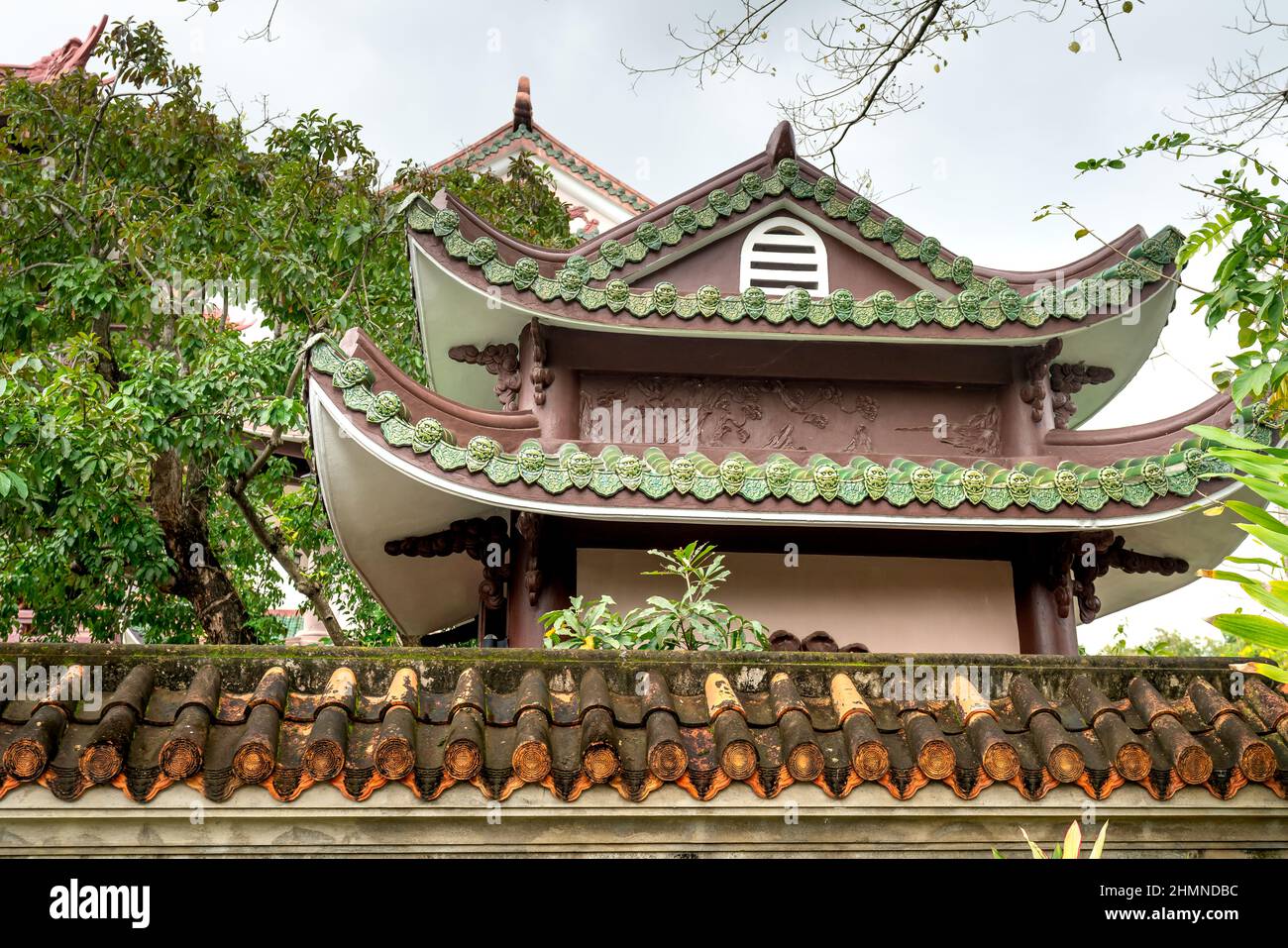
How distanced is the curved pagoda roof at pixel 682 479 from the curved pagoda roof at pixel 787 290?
79 cm

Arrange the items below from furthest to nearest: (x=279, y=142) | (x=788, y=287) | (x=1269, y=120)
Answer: (x=279, y=142)
(x=788, y=287)
(x=1269, y=120)

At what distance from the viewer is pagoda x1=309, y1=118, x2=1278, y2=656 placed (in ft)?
22.2

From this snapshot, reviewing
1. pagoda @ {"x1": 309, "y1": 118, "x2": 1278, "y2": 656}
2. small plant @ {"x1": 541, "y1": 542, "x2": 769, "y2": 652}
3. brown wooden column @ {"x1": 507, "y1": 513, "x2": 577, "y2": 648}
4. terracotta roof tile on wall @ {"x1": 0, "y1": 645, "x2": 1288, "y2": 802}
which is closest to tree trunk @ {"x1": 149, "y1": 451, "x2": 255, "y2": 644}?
pagoda @ {"x1": 309, "y1": 118, "x2": 1278, "y2": 656}

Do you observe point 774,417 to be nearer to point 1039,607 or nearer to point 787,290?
point 787,290

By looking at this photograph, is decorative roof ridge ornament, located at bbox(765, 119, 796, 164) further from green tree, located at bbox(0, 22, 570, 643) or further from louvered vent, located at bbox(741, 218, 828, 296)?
green tree, located at bbox(0, 22, 570, 643)

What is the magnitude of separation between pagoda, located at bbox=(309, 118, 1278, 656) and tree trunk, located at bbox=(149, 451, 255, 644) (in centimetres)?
448

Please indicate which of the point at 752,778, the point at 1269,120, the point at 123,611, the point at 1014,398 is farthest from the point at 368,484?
the point at 123,611

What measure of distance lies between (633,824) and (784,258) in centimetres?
508

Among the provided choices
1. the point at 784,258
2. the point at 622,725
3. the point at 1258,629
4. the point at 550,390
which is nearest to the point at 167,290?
the point at 550,390

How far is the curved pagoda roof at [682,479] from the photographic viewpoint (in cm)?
657
